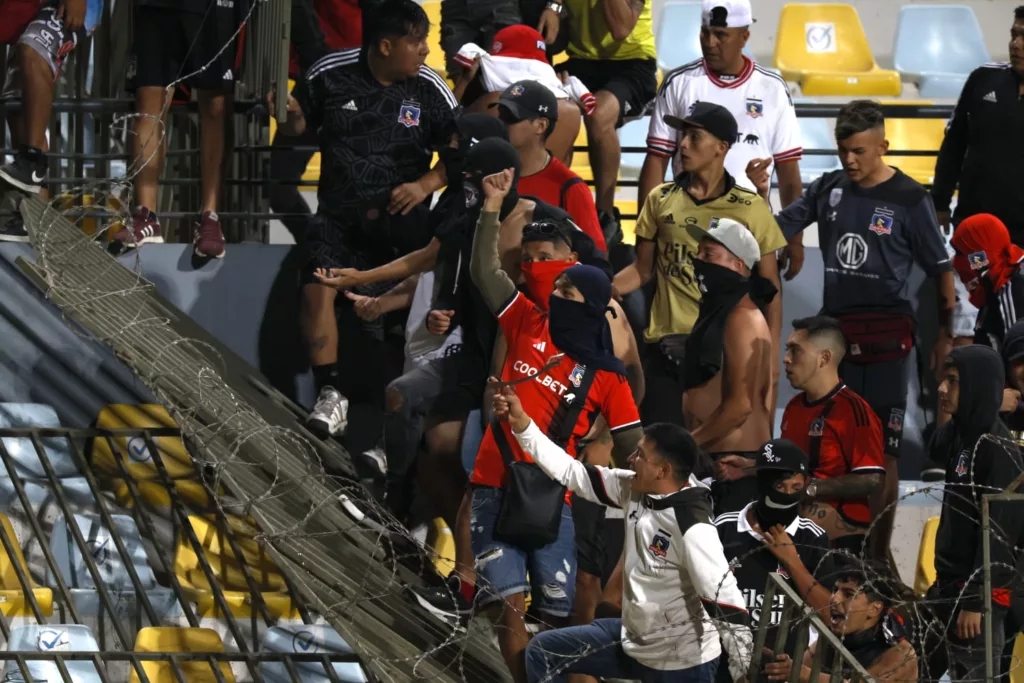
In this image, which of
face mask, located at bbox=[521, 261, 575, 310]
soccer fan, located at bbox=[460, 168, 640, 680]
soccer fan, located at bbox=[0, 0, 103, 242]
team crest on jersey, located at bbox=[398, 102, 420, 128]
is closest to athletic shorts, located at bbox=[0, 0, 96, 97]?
soccer fan, located at bbox=[0, 0, 103, 242]

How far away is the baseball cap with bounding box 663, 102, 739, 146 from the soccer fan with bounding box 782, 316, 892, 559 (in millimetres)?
926

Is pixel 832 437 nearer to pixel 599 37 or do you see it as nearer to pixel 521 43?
pixel 521 43

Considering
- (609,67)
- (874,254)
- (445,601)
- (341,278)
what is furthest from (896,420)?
(341,278)

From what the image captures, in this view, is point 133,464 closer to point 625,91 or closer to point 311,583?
point 311,583

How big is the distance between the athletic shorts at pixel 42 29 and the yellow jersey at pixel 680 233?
2.74m

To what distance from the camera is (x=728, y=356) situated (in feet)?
21.9

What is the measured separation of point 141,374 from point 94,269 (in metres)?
1.20

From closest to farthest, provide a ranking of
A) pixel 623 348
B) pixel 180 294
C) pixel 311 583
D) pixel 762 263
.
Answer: pixel 311 583 < pixel 623 348 < pixel 762 263 < pixel 180 294

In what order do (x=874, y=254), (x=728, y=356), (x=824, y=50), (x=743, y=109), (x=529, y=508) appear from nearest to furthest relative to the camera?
1. (x=529, y=508)
2. (x=728, y=356)
3. (x=874, y=254)
4. (x=743, y=109)
5. (x=824, y=50)

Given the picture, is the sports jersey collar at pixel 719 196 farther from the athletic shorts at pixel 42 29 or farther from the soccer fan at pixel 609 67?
the athletic shorts at pixel 42 29

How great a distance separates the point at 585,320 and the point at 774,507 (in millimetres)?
909

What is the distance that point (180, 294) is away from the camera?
26.7 feet

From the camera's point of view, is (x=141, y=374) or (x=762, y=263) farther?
(x=762, y=263)

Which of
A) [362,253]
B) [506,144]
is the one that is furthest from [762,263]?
[362,253]
